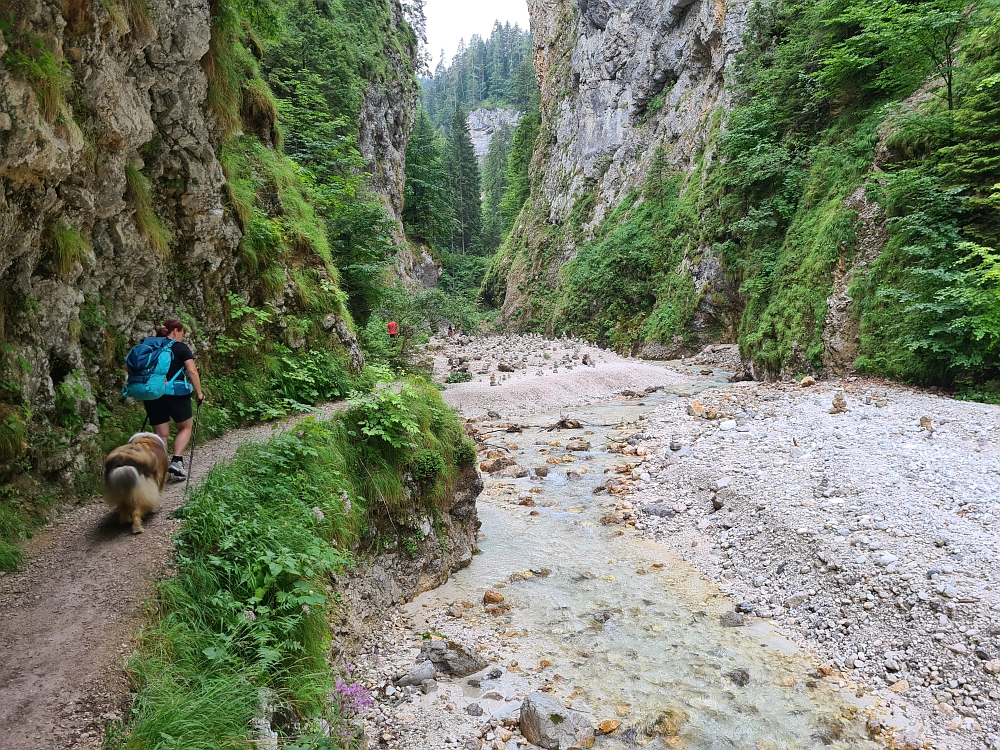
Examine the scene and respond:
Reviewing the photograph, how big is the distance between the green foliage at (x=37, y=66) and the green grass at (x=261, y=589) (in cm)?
306

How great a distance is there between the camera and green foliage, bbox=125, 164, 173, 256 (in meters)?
5.86

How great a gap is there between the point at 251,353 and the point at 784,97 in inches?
804

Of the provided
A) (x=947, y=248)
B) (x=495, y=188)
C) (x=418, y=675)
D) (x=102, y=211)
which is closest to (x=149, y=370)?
(x=102, y=211)

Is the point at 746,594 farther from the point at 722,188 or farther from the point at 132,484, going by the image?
the point at 722,188

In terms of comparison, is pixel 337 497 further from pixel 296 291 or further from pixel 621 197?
pixel 621 197

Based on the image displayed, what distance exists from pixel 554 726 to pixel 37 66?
6.21m

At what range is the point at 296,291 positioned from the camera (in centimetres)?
860

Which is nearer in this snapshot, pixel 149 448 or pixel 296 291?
pixel 149 448

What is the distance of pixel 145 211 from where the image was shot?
6.04m

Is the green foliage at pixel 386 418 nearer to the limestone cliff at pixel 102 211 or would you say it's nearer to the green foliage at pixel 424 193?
the limestone cliff at pixel 102 211

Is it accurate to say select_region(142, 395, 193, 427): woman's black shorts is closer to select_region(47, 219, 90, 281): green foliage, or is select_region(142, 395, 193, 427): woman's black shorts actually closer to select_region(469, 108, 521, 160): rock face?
select_region(47, 219, 90, 281): green foliage

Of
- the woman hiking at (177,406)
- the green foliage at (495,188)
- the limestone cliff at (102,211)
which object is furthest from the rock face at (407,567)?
the green foliage at (495,188)

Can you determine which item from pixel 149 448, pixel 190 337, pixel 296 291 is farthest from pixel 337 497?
pixel 296 291

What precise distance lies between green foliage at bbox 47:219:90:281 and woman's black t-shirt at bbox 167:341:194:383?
1.03m
